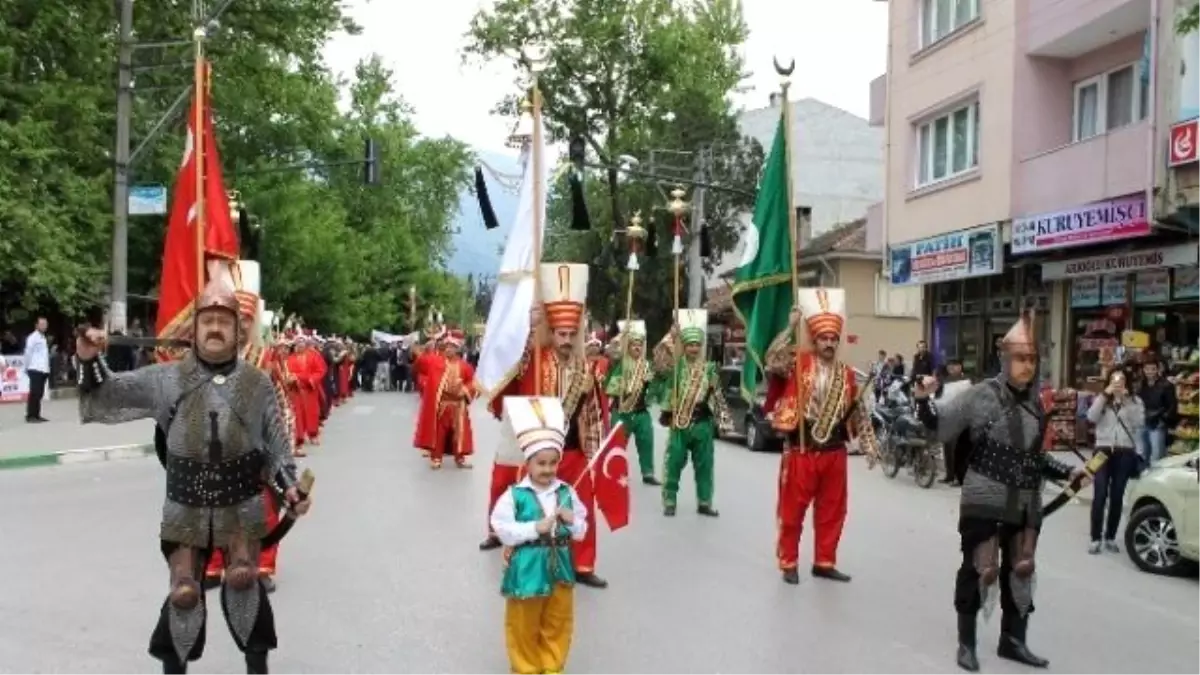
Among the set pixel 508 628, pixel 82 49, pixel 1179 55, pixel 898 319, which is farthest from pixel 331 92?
pixel 508 628

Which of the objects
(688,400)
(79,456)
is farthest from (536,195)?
(79,456)

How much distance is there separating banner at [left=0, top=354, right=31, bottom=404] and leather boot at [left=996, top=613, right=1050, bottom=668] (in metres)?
23.5

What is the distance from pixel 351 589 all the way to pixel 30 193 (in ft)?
61.0

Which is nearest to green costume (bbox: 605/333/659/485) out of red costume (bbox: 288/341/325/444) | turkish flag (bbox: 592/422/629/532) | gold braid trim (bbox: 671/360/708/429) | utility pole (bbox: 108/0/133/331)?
gold braid trim (bbox: 671/360/708/429)

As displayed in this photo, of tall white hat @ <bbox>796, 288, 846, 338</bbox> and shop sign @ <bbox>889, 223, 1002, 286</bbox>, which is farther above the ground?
shop sign @ <bbox>889, 223, 1002, 286</bbox>

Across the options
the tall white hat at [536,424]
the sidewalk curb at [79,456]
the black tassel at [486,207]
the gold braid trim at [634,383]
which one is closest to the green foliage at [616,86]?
the sidewalk curb at [79,456]

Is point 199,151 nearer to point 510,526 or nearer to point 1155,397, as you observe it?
point 510,526

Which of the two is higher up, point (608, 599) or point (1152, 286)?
point (1152, 286)

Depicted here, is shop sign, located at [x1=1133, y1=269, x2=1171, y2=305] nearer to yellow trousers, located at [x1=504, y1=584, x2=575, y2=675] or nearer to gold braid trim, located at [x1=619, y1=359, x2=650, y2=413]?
gold braid trim, located at [x1=619, y1=359, x2=650, y2=413]

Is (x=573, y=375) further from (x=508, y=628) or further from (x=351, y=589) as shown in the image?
(x=508, y=628)

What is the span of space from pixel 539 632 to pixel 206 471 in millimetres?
1690

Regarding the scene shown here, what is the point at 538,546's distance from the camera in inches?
233

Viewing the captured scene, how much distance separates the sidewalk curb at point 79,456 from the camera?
16.5 m

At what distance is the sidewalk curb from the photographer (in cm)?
1647
